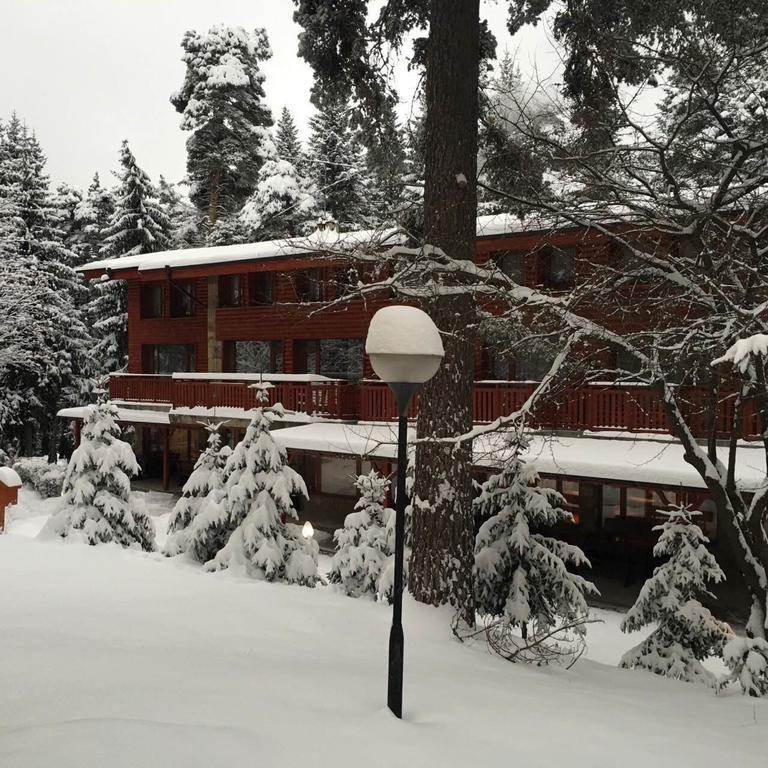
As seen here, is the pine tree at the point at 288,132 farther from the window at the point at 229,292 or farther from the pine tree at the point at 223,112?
the window at the point at 229,292

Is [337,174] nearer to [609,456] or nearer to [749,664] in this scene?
[609,456]

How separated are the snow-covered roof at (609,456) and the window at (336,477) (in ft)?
13.7

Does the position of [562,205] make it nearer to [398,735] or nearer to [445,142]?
[445,142]

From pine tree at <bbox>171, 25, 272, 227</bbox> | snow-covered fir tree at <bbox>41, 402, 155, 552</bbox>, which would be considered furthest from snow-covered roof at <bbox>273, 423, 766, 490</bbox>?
pine tree at <bbox>171, 25, 272, 227</bbox>

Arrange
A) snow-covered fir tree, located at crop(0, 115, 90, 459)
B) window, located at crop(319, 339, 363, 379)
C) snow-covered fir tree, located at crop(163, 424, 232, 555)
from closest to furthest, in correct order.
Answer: snow-covered fir tree, located at crop(163, 424, 232, 555) → window, located at crop(319, 339, 363, 379) → snow-covered fir tree, located at crop(0, 115, 90, 459)

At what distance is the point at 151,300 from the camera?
79.4ft

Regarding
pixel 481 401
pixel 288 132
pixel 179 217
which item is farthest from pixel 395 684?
pixel 288 132

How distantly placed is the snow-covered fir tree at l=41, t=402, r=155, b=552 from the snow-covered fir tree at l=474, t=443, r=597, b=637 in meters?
6.57

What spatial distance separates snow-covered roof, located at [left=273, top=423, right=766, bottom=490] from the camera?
31.9ft

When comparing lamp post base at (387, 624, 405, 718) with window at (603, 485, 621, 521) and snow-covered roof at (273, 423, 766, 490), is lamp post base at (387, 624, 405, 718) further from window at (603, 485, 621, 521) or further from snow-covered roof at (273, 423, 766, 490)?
window at (603, 485, 621, 521)

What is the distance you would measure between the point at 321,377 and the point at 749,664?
11.7 meters

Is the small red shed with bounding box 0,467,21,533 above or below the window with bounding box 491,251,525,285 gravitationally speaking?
below

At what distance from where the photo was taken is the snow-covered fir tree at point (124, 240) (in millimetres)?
29578

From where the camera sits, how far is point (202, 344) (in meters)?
22.3
